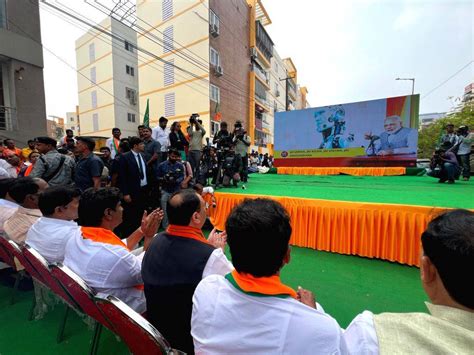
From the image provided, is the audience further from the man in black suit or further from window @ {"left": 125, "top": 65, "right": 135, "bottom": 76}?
window @ {"left": 125, "top": 65, "right": 135, "bottom": 76}

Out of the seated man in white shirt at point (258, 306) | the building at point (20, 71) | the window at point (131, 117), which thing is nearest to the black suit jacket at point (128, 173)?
the seated man in white shirt at point (258, 306)

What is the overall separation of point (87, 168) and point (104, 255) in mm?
1921

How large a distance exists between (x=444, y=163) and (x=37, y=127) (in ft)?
33.9

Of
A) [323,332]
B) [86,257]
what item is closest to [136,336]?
[86,257]

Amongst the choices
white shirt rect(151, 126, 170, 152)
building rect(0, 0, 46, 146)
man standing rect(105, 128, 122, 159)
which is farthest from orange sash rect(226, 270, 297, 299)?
building rect(0, 0, 46, 146)

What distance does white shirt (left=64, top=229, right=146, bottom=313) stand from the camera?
1.29 metres

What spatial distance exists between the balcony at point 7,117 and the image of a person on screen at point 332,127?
906cm

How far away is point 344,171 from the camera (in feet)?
25.8

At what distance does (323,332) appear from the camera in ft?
2.07

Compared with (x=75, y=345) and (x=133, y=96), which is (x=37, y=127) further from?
(x=133, y=96)

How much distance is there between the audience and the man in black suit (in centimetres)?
103

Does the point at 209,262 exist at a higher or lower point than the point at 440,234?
lower

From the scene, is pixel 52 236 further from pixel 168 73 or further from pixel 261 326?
pixel 168 73

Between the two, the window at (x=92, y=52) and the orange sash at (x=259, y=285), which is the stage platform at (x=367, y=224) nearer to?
the orange sash at (x=259, y=285)
